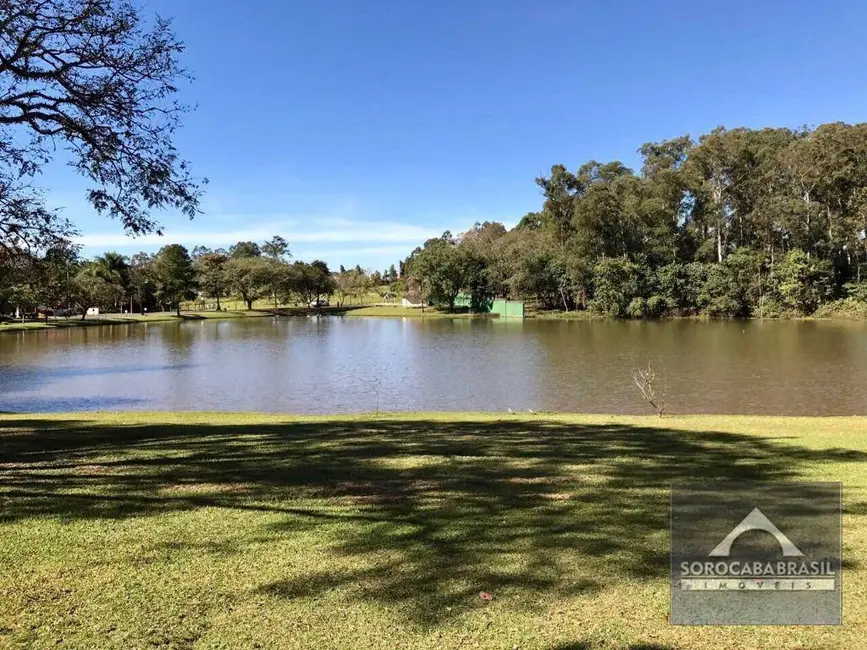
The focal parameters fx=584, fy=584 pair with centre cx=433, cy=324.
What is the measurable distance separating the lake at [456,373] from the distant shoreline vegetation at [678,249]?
18420 mm

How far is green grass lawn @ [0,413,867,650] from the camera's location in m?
3.25

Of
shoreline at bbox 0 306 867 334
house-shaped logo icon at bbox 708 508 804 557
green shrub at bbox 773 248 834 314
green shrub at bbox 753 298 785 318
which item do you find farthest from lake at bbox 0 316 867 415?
green shrub at bbox 753 298 785 318

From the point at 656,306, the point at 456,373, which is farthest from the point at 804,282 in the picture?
the point at 456,373

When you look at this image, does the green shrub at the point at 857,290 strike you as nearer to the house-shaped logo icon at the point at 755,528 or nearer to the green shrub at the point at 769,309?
the green shrub at the point at 769,309

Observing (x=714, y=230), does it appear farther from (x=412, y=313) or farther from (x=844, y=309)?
(x=412, y=313)

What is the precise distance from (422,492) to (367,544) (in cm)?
133

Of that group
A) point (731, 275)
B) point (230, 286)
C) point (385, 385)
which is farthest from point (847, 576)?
point (230, 286)

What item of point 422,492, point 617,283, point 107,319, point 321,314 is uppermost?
point 617,283

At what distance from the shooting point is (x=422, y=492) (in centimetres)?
564

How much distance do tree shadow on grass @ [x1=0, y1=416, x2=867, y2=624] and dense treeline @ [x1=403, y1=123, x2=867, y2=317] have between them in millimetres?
57955

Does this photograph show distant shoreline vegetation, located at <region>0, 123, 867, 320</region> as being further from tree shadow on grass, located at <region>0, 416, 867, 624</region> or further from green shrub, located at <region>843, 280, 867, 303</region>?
tree shadow on grass, located at <region>0, 416, 867, 624</region>

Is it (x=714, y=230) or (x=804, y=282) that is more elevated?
(x=714, y=230)

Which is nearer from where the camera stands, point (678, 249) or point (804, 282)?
point (804, 282)

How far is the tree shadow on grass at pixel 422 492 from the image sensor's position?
3865mm
